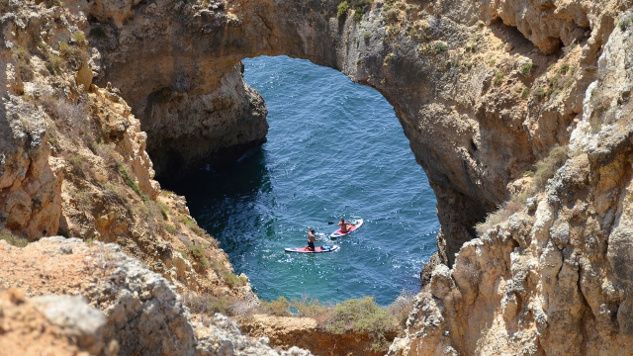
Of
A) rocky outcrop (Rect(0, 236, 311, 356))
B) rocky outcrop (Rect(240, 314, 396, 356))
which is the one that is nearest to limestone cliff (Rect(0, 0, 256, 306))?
rocky outcrop (Rect(240, 314, 396, 356))

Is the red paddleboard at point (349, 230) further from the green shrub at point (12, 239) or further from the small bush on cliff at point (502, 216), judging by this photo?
the green shrub at point (12, 239)

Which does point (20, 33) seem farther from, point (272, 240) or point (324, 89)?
point (324, 89)

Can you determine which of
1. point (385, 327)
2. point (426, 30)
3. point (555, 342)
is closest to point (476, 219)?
point (426, 30)

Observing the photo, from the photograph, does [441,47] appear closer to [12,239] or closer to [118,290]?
[12,239]

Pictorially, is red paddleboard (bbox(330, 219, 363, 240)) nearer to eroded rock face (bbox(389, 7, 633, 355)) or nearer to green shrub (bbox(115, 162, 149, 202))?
green shrub (bbox(115, 162, 149, 202))

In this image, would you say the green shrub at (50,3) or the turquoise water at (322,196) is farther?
the turquoise water at (322,196)

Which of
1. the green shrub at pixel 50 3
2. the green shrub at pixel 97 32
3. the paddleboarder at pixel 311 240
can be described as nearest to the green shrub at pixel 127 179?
the green shrub at pixel 50 3
